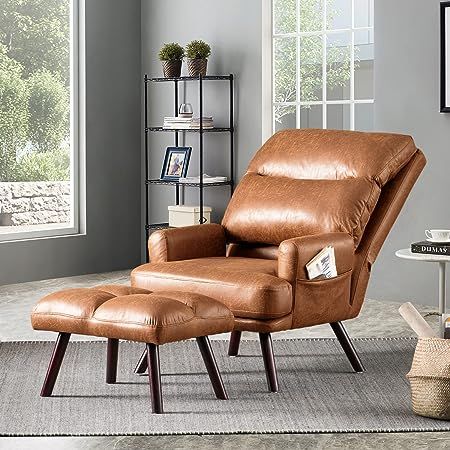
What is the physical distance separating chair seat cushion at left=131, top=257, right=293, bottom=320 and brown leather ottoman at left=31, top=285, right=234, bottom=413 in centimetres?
15

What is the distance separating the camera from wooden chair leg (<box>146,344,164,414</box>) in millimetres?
3548

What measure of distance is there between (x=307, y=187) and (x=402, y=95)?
5.74 ft

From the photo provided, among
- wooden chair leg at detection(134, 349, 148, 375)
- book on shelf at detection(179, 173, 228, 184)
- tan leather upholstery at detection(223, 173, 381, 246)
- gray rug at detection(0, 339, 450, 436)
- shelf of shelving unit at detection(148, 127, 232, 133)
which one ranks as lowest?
gray rug at detection(0, 339, 450, 436)

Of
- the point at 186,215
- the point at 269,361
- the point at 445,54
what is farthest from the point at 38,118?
the point at 269,361

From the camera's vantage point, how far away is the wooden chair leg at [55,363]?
3.79 metres

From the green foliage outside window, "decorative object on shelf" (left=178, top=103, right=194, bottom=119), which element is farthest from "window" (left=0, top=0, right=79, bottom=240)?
"decorative object on shelf" (left=178, top=103, right=194, bottom=119)

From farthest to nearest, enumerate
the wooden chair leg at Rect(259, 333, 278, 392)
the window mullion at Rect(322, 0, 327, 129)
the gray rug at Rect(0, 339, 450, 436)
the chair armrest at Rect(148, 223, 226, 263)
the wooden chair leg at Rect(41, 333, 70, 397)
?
the window mullion at Rect(322, 0, 327, 129)
the chair armrest at Rect(148, 223, 226, 263)
the wooden chair leg at Rect(259, 333, 278, 392)
the wooden chair leg at Rect(41, 333, 70, 397)
the gray rug at Rect(0, 339, 450, 436)

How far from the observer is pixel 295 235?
14.3 ft

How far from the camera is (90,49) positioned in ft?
23.9

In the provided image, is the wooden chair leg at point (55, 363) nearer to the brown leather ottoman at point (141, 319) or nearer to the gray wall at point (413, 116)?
the brown leather ottoman at point (141, 319)

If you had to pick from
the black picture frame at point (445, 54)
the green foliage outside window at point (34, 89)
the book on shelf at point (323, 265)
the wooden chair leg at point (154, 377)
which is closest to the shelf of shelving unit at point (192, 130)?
the green foliage outside window at point (34, 89)

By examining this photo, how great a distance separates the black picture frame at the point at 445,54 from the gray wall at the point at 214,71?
1.52 m

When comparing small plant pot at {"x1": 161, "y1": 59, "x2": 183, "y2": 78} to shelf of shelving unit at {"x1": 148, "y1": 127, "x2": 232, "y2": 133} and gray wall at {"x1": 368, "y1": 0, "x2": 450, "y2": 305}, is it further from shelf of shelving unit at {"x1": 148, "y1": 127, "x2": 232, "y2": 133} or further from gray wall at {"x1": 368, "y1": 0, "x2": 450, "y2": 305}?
gray wall at {"x1": 368, "y1": 0, "x2": 450, "y2": 305}

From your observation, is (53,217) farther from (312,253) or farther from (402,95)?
(312,253)
